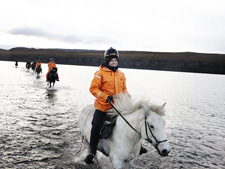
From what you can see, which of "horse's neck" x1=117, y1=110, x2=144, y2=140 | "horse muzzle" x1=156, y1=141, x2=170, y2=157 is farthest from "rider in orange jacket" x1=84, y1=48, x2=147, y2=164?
"horse muzzle" x1=156, y1=141, x2=170, y2=157

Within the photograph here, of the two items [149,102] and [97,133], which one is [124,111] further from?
[97,133]

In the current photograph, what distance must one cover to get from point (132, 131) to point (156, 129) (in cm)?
60

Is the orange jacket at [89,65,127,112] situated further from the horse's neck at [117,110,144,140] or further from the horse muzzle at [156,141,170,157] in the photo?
the horse muzzle at [156,141,170,157]

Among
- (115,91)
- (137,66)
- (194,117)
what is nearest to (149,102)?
(115,91)

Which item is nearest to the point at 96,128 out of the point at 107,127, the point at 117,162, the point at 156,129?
the point at 107,127

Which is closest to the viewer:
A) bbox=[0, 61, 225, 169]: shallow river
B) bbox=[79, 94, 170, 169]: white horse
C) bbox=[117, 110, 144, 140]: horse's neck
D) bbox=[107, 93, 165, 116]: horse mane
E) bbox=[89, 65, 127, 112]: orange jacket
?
bbox=[79, 94, 170, 169]: white horse

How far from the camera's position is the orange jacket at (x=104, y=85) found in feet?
13.7

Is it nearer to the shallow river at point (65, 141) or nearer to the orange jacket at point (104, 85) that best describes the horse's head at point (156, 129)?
the shallow river at point (65, 141)

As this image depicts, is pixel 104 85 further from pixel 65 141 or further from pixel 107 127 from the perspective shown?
pixel 65 141

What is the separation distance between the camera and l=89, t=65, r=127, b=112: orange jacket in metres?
4.17

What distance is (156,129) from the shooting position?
3.30 m

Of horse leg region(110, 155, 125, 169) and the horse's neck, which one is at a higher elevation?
the horse's neck

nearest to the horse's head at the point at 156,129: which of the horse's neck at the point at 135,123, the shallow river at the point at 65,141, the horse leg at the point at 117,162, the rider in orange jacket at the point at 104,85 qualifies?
the horse's neck at the point at 135,123

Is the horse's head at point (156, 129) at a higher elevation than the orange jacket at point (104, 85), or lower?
lower
